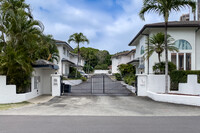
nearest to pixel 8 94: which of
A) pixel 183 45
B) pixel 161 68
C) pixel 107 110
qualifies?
pixel 107 110

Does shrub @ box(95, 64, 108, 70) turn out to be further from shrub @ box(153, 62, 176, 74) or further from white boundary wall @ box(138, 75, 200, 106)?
white boundary wall @ box(138, 75, 200, 106)

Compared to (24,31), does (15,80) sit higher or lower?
lower

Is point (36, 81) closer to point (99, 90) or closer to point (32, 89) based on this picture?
point (32, 89)

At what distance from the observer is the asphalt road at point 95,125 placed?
6.32m

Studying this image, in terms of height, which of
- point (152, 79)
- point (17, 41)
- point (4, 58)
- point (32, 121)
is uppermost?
point (17, 41)

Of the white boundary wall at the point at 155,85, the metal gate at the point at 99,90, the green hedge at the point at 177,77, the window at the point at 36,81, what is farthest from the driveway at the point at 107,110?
the metal gate at the point at 99,90

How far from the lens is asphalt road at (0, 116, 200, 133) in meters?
6.32

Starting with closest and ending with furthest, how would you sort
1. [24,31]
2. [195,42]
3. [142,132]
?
[142,132] < [24,31] < [195,42]

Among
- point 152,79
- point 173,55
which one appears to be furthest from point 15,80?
point 173,55

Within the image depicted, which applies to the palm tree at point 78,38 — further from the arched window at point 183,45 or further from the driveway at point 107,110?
the driveway at point 107,110

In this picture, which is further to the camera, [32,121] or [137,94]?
[137,94]

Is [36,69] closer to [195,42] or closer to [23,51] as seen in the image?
[23,51]

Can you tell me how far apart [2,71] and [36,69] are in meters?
2.95

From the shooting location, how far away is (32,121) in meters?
7.52
